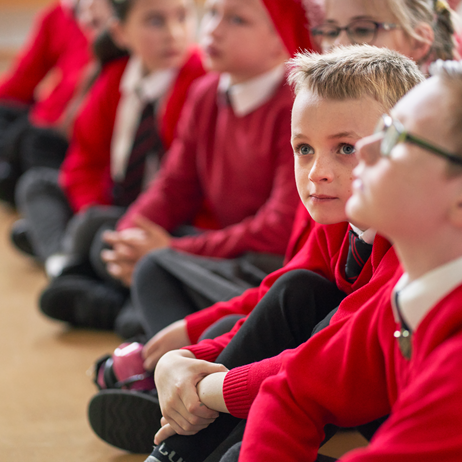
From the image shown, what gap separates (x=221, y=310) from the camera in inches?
37.3

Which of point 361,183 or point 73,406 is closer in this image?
point 361,183

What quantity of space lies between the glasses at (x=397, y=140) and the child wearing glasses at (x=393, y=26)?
1.42 ft

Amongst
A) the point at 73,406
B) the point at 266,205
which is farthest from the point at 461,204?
the point at 73,406

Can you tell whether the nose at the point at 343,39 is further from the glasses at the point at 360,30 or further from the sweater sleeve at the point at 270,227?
the sweater sleeve at the point at 270,227

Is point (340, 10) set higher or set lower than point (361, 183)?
higher

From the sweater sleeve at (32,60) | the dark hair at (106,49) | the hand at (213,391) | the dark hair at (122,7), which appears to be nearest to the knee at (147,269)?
the hand at (213,391)

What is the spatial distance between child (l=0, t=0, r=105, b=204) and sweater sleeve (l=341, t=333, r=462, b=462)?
1.87m

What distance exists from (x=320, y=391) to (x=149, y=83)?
4.14 feet

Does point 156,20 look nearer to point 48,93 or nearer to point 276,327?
point 48,93

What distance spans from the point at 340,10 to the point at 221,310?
0.52m

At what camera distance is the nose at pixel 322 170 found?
68cm

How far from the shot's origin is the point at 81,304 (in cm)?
137

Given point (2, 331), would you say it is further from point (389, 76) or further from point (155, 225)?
point (389, 76)

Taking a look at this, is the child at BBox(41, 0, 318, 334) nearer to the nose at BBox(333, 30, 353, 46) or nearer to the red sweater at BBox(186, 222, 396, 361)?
the nose at BBox(333, 30, 353, 46)
